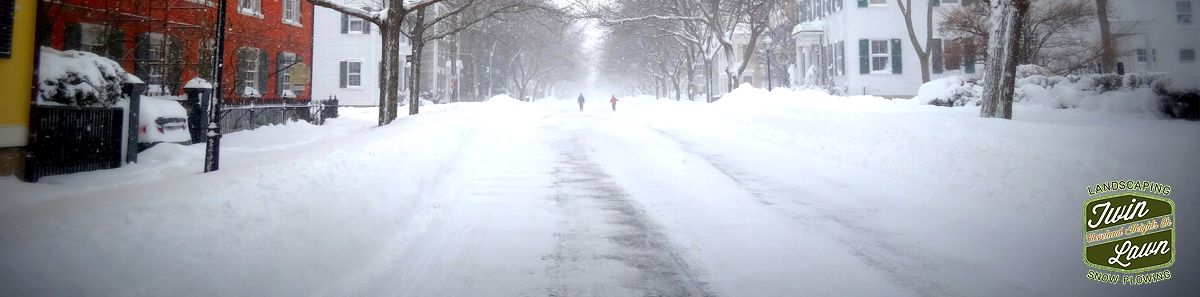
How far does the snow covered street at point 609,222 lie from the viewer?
406 centimetres

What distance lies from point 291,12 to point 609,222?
24.6 meters

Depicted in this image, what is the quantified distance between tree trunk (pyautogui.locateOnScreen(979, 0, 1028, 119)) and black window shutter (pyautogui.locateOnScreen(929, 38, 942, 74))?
1881 centimetres

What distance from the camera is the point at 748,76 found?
75250 millimetres

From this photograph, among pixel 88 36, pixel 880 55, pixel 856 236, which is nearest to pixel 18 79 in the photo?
pixel 856 236

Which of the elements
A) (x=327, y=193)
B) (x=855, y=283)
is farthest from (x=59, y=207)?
(x=855, y=283)

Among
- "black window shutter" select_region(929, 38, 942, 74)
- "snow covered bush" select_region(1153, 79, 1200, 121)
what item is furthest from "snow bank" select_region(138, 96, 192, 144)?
"black window shutter" select_region(929, 38, 942, 74)

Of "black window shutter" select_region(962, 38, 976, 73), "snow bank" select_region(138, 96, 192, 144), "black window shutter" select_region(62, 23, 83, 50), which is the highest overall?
"black window shutter" select_region(962, 38, 976, 73)

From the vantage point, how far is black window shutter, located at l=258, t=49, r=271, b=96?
23516 mm

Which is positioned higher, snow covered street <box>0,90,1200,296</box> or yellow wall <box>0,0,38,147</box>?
yellow wall <box>0,0,38,147</box>

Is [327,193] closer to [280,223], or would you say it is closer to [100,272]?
[280,223]

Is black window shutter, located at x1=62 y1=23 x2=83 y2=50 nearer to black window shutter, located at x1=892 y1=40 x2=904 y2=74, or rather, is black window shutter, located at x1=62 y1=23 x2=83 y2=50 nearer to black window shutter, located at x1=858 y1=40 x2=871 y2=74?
black window shutter, located at x1=858 y1=40 x2=871 y2=74

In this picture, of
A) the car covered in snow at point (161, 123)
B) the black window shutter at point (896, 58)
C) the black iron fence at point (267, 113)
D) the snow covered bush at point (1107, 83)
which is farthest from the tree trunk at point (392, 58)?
the black window shutter at point (896, 58)

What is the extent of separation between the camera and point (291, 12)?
25.9 m

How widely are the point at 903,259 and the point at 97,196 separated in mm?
6869
